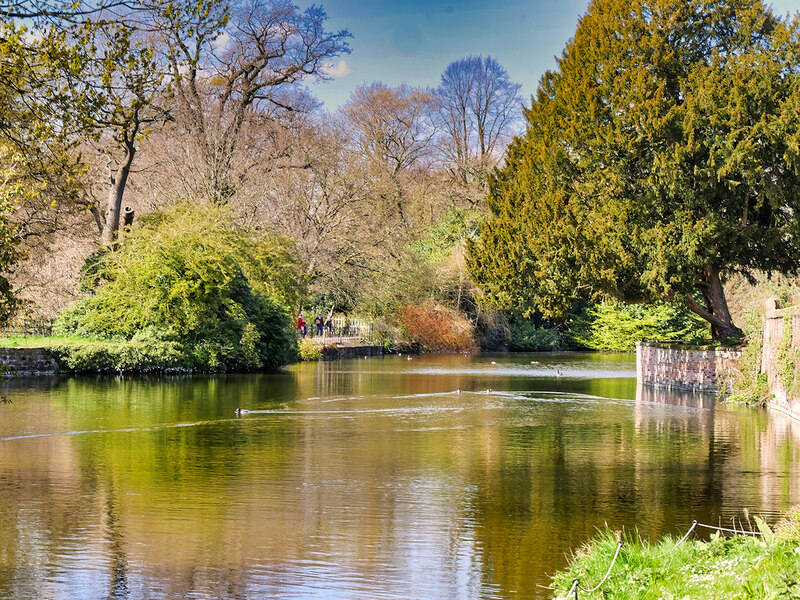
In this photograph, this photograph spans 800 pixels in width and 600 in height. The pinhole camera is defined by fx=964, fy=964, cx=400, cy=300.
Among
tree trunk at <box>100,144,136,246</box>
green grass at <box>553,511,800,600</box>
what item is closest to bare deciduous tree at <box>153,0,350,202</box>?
tree trunk at <box>100,144,136,246</box>

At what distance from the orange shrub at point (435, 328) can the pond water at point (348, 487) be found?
76.9 ft

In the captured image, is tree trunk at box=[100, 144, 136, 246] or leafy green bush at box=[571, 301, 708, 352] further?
leafy green bush at box=[571, 301, 708, 352]

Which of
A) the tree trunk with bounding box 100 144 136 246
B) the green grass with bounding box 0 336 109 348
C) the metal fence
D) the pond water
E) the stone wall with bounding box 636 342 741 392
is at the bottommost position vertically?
the pond water

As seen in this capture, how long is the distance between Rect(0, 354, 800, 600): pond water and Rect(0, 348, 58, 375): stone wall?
540 cm

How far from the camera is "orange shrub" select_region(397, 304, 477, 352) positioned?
4606 cm

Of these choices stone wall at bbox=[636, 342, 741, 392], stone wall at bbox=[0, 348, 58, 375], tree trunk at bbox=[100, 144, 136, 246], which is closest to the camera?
stone wall at bbox=[636, 342, 741, 392]

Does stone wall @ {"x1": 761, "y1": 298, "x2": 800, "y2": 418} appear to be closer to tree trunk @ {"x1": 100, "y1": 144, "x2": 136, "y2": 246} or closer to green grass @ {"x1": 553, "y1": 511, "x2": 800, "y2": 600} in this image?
green grass @ {"x1": 553, "y1": 511, "x2": 800, "y2": 600}

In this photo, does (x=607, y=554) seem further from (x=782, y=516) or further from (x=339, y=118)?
(x=339, y=118)

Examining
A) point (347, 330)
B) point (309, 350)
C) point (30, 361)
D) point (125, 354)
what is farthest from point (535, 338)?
point (30, 361)

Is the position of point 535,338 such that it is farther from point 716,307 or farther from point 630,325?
point 716,307

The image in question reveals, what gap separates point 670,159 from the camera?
77.4 feet

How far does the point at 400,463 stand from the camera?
1303 cm

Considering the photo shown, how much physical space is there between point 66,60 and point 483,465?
755cm

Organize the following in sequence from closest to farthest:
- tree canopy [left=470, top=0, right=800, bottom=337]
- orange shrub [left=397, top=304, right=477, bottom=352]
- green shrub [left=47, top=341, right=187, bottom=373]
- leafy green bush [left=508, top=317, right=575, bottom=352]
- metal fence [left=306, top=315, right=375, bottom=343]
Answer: tree canopy [left=470, top=0, right=800, bottom=337] < green shrub [left=47, top=341, right=187, bottom=373] < metal fence [left=306, top=315, right=375, bottom=343] < orange shrub [left=397, top=304, right=477, bottom=352] < leafy green bush [left=508, top=317, right=575, bottom=352]
